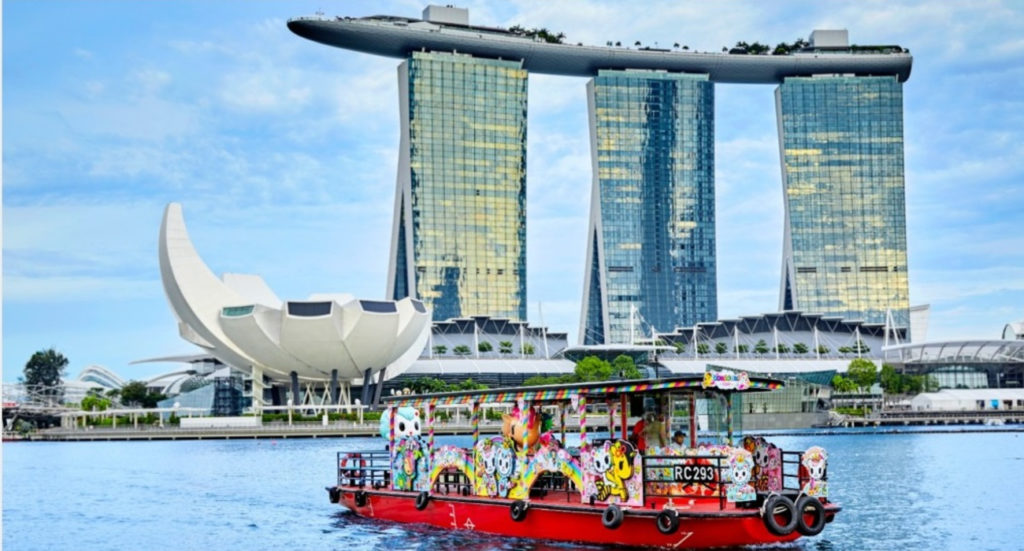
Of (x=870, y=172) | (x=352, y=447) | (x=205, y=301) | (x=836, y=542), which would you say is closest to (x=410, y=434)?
(x=836, y=542)

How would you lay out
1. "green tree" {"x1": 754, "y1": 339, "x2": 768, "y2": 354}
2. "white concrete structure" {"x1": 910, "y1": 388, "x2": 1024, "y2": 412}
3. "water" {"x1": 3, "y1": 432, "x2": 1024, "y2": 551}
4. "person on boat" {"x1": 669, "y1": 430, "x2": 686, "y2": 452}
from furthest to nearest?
"green tree" {"x1": 754, "y1": 339, "x2": 768, "y2": 354} → "white concrete structure" {"x1": 910, "y1": 388, "x2": 1024, "y2": 412} → "water" {"x1": 3, "y1": 432, "x2": 1024, "y2": 551} → "person on boat" {"x1": 669, "y1": 430, "x2": 686, "y2": 452}

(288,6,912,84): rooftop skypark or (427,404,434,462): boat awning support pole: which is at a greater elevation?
(288,6,912,84): rooftop skypark

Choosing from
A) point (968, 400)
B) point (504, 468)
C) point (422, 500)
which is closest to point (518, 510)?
point (504, 468)

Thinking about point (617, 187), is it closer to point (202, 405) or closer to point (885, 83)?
point (885, 83)

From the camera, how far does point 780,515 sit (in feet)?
75.8

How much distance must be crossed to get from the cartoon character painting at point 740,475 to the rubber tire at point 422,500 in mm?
8510

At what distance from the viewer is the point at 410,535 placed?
95.5 ft

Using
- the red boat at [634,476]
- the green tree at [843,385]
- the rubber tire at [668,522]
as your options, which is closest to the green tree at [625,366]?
the green tree at [843,385]

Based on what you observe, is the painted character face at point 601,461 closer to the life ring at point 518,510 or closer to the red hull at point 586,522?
the red hull at point 586,522

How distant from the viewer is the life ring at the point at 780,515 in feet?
74.3

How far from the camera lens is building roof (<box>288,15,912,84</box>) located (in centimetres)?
14000

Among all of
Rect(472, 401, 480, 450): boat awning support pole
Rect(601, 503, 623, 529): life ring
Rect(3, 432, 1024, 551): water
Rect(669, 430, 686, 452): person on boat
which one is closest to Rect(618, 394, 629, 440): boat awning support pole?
Rect(669, 430, 686, 452): person on boat

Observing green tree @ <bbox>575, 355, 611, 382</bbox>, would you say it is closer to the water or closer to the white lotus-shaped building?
the white lotus-shaped building

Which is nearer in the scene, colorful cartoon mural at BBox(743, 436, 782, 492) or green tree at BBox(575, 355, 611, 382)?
colorful cartoon mural at BBox(743, 436, 782, 492)
